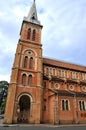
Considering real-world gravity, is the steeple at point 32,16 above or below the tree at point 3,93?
above

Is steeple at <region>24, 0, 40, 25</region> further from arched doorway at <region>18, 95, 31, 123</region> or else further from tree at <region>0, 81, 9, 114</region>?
tree at <region>0, 81, 9, 114</region>

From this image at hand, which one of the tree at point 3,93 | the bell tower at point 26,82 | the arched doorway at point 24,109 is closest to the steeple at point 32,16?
the bell tower at point 26,82

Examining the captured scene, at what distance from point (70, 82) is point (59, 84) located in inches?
138

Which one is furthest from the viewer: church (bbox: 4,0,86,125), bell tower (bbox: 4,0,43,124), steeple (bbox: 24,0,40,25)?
steeple (bbox: 24,0,40,25)

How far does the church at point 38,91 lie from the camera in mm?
26547

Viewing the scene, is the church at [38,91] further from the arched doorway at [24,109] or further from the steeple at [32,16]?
the steeple at [32,16]

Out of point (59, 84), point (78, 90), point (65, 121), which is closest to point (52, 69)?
point (59, 84)

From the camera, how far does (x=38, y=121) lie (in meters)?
25.9

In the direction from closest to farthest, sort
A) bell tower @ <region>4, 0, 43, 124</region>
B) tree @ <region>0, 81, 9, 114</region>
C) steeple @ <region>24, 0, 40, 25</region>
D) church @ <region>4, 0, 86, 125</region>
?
1. bell tower @ <region>4, 0, 43, 124</region>
2. church @ <region>4, 0, 86, 125</region>
3. steeple @ <region>24, 0, 40, 25</region>
4. tree @ <region>0, 81, 9, 114</region>

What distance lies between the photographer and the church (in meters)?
26.5

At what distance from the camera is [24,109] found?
31438 millimetres

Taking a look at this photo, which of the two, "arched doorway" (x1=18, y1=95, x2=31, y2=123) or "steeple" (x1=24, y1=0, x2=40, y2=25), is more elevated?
"steeple" (x1=24, y1=0, x2=40, y2=25)

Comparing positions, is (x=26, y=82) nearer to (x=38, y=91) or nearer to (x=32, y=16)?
(x=38, y=91)

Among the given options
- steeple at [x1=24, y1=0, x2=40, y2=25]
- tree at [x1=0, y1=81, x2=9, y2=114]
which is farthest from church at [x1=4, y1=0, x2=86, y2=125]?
tree at [x1=0, y1=81, x2=9, y2=114]
